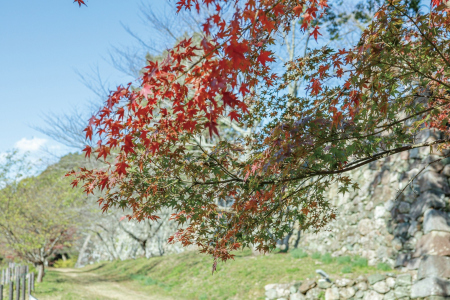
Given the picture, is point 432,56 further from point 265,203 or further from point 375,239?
point 375,239

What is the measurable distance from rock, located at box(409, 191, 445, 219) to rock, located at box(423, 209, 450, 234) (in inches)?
5.4

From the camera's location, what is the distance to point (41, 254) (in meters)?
13.1

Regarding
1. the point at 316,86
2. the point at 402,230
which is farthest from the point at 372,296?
the point at 316,86

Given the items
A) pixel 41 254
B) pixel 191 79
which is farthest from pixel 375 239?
pixel 41 254

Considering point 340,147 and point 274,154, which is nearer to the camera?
point 274,154

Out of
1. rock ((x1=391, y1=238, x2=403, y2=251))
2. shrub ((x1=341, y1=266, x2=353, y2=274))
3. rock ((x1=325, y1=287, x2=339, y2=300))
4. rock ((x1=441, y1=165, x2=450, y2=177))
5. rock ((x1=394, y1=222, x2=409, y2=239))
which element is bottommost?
rock ((x1=325, y1=287, x2=339, y2=300))

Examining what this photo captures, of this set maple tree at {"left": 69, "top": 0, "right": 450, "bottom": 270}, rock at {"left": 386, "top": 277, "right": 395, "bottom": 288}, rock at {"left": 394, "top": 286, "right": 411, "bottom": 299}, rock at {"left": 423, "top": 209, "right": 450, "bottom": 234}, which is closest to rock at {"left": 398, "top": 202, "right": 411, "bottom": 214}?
rock at {"left": 423, "top": 209, "right": 450, "bottom": 234}

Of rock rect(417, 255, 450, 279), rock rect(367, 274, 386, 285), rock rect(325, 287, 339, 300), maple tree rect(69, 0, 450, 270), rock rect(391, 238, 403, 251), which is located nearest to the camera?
maple tree rect(69, 0, 450, 270)

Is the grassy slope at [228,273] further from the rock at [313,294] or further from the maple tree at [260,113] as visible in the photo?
the maple tree at [260,113]

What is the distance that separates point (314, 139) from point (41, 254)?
12.4 metres

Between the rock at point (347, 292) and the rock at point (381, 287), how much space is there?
0.43 meters

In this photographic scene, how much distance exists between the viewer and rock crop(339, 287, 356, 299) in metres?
7.89

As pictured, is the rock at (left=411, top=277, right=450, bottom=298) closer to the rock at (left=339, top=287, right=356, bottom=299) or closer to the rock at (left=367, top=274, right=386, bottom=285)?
the rock at (left=367, top=274, right=386, bottom=285)

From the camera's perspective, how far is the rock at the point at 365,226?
9570 mm
